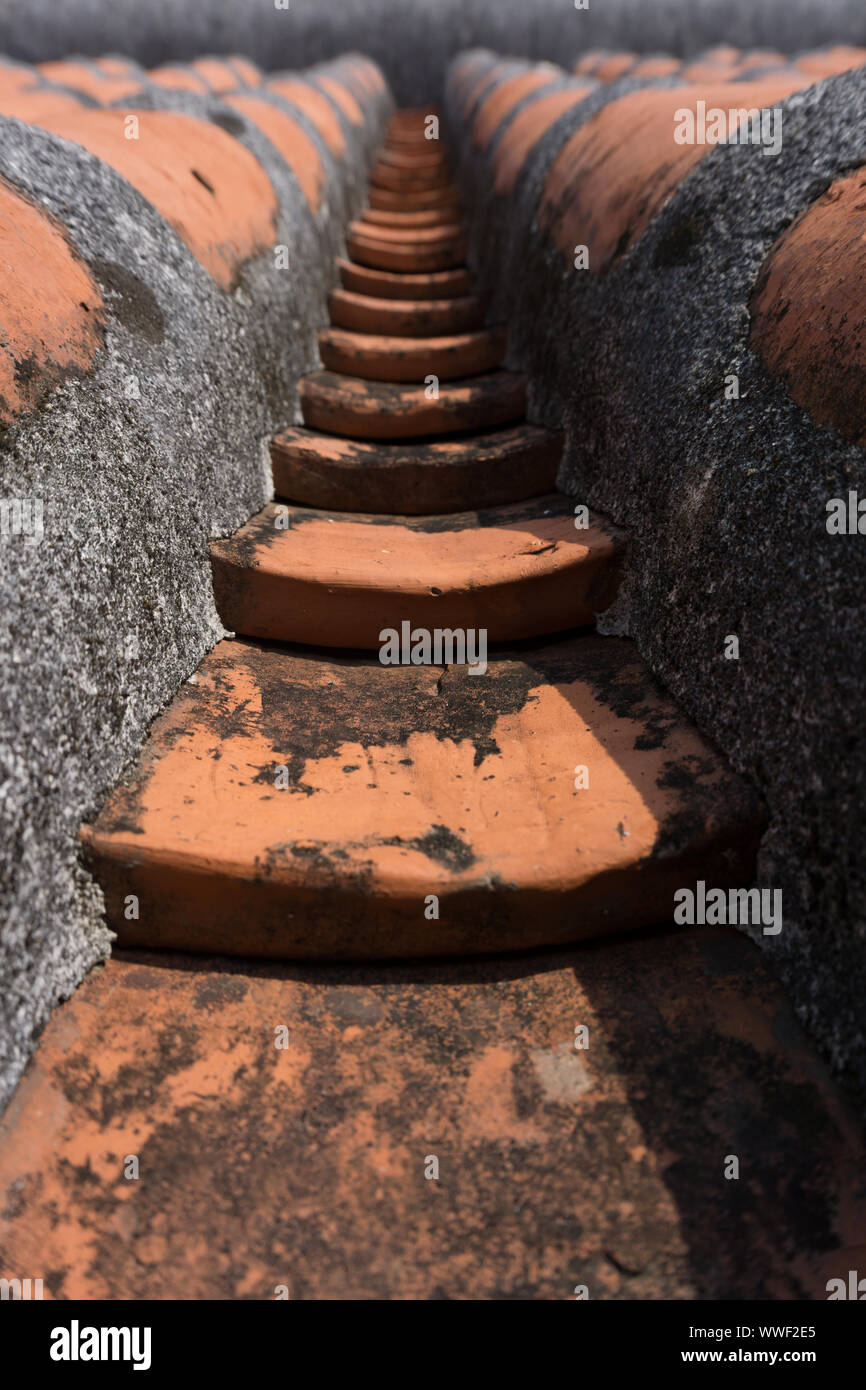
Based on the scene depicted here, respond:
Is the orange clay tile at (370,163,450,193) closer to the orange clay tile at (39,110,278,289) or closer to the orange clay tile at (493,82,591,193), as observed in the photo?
the orange clay tile at (493,82,591,193)

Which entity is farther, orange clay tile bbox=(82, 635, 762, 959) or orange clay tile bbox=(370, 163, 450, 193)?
orange clay tile bbox=(370, 163, 450, 193)

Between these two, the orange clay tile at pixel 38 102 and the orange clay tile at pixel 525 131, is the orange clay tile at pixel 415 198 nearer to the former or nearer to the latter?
the orange clay tile at pixel 525 131

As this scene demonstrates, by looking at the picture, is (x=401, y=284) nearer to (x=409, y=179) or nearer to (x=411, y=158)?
(x=409, y=179)

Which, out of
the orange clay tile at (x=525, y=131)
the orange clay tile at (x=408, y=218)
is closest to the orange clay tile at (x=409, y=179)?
the orange clay tile at (x=408, y=218)

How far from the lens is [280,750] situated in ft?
4.99

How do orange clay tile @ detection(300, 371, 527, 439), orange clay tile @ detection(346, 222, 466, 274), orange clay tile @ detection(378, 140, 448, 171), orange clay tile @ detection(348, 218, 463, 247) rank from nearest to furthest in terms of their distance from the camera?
orange clay tile @ detection(300, 371, 527, 439) → orange clay tile @ detection(346, 222, 466, 274) → orange clay tile @ detection(348, 218, 463, 247) → orange clay tile @ detection(378, 140, 448, 171)

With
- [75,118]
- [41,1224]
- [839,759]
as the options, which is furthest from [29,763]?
[75,118]

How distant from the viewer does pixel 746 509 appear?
142 centimetres

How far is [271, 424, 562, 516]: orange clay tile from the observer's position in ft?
7.50

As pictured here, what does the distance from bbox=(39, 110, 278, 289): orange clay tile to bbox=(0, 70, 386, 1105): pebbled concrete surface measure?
87 mm

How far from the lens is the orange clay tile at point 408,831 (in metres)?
1.25

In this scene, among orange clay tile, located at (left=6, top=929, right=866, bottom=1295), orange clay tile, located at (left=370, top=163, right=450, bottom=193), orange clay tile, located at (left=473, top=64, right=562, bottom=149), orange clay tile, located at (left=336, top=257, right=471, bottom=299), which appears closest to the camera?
orange clay tile, located at (left=6, top=929, right=866, bottom=1295)

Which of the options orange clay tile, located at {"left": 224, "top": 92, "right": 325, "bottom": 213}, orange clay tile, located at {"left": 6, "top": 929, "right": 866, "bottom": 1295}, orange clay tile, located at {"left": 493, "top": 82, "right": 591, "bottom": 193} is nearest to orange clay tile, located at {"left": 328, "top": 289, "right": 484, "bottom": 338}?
orange clay tile, located at {"left": 224, "top": 92, "right": 325, "bottom": 213}
